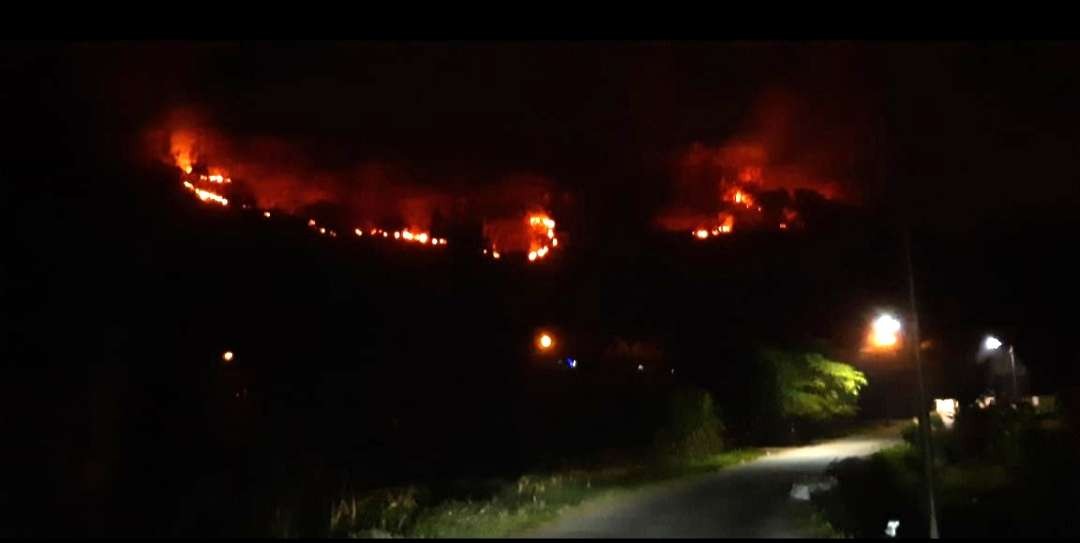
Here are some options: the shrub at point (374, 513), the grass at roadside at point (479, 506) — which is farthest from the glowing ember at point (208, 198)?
the shrub at point (374, 513)

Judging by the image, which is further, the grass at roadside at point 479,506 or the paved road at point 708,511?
the paved road at point 708,511

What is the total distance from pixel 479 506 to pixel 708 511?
3.58 metres

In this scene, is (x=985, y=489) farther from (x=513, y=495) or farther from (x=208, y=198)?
(x=208, y=198)

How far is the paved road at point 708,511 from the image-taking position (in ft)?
47.8

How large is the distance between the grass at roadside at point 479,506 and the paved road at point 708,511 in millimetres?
526

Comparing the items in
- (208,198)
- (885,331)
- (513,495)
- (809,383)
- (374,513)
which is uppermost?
(208,198)

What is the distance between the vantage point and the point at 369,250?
102ft

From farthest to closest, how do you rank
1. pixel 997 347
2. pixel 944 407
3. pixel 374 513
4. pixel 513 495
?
pixel 944 407, pixel 997 347, pixel 513 495, pixel 374 513

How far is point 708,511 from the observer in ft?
57.9

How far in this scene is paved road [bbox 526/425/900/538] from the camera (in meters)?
14.6

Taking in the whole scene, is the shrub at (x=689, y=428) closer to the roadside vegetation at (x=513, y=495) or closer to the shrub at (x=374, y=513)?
the roadside vegetation at (x=513, y=495)

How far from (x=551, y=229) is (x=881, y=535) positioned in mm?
38518

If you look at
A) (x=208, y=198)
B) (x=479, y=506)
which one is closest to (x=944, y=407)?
(x=208, y=198)

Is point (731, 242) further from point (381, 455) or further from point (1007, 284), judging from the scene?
point (381, 455)
